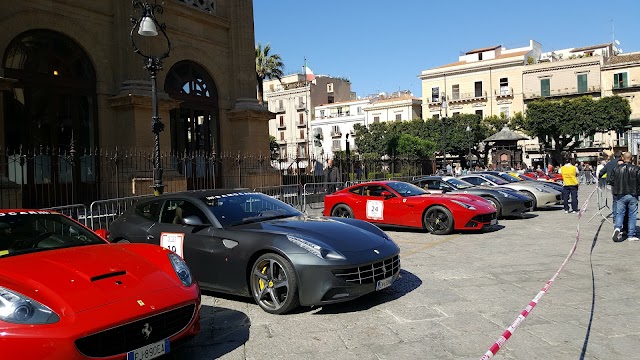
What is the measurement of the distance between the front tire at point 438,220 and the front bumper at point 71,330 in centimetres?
806

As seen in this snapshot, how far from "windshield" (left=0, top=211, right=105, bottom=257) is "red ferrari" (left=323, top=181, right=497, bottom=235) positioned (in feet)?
25.3

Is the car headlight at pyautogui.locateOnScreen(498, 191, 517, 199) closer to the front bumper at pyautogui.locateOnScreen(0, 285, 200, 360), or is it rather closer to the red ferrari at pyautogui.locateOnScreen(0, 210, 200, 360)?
the red ferrari at pyautogui.locateOnScreen(0, 210, 200, 360)

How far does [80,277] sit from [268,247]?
2035 millimetres

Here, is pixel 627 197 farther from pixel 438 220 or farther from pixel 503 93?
pixel 503 93

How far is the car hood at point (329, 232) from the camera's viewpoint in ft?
17.4

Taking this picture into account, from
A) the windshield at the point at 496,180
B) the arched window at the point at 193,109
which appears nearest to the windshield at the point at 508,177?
the windshield at the point at 496,180

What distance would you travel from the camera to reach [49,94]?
44.6ft

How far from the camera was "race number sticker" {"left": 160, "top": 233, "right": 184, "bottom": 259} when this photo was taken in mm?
6066

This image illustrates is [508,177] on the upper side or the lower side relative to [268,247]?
upper

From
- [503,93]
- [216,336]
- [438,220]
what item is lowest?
[216,336]

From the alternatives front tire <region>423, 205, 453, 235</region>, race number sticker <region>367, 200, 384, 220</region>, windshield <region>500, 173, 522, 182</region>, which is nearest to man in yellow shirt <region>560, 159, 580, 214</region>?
windshield <region>500, 173, 522, 182</region>

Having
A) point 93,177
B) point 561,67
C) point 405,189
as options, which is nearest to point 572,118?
point 561,67

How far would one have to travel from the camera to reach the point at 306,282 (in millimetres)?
4984

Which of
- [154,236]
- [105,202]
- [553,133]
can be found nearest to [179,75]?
[105,202]
